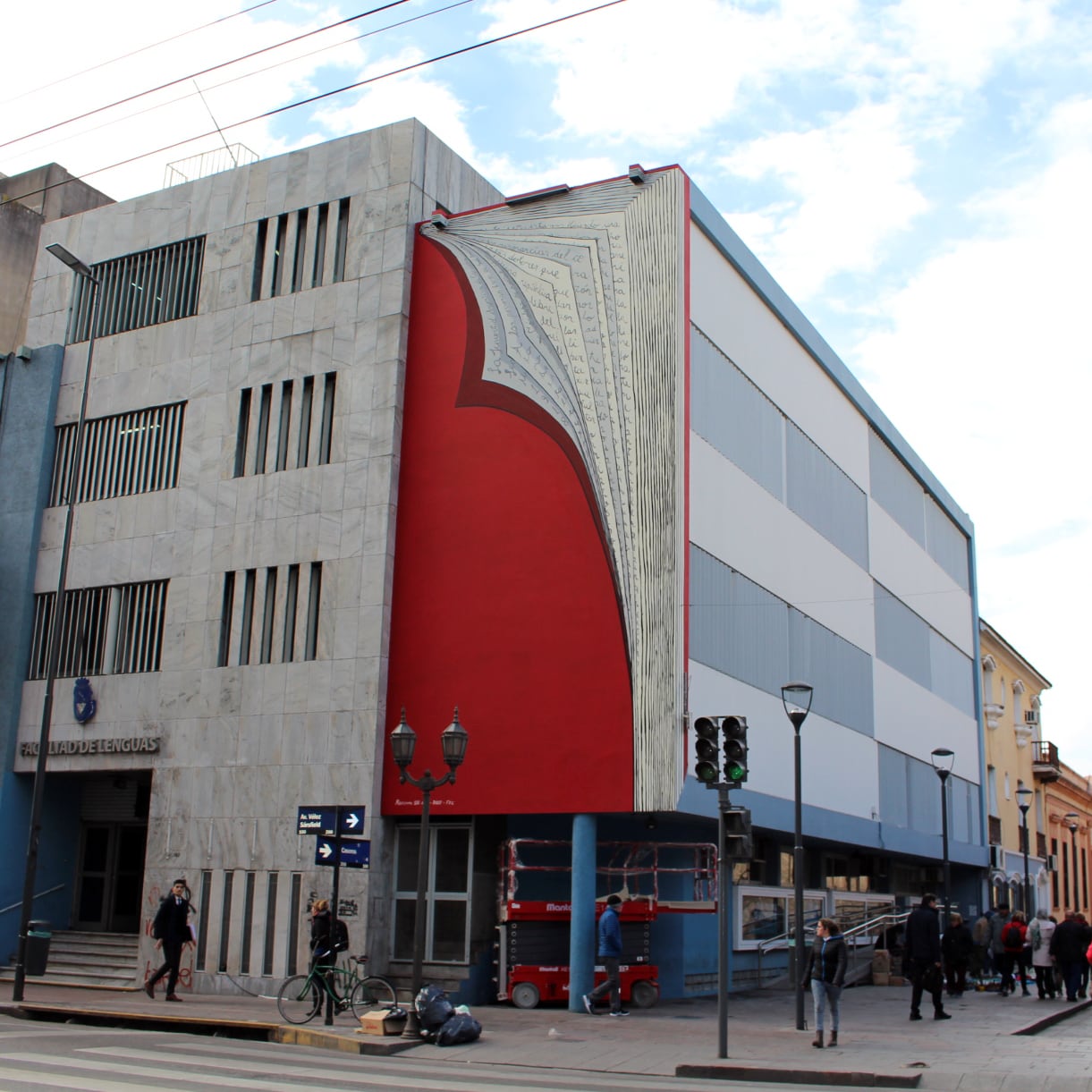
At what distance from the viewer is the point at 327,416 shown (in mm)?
26828

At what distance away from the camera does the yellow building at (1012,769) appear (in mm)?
48469

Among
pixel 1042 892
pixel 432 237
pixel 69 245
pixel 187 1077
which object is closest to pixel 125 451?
pixel 69 245

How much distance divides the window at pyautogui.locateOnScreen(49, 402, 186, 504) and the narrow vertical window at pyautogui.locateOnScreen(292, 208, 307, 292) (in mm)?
3848

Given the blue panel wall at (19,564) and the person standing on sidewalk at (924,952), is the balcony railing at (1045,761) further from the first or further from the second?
the blue panel wall at (19,564)

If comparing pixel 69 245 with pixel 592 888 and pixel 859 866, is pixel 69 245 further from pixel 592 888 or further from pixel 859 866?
pixel 859 866

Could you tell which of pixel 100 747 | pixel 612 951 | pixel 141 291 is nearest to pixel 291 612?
pixel 100 747

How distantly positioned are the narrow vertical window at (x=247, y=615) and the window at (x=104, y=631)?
235 cm

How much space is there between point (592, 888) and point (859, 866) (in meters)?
17.7

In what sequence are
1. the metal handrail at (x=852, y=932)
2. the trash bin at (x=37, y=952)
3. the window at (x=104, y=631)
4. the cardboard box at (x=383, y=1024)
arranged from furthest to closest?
1. the metal handrail at (x=852, y=932)
2. the window at (x=104, y=631)
3. the trash bin at (x=37, y=952)
4. the cardboard box at (x=383, y=1024)

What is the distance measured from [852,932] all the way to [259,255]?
66.5 feet

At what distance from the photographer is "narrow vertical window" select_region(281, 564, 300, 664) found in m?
25.9

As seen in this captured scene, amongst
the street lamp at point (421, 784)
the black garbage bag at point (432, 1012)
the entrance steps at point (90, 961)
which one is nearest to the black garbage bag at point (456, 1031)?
the black garbage bag at point (432, 1012)

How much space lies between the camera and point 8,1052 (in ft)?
48.1

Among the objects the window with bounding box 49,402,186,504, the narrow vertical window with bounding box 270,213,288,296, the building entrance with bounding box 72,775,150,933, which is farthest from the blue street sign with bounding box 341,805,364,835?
the narrow vertical window with bounding box 270,213,288,296
